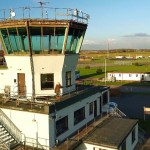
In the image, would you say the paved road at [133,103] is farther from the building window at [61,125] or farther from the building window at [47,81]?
the building window at [61,125]

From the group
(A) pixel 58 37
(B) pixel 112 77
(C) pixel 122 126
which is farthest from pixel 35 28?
(B) pixel 112 77

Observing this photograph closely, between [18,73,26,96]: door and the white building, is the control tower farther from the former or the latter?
the white building

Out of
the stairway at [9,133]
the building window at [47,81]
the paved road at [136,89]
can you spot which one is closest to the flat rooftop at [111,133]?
the stairway at [9,133]

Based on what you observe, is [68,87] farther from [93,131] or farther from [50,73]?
[93,131]

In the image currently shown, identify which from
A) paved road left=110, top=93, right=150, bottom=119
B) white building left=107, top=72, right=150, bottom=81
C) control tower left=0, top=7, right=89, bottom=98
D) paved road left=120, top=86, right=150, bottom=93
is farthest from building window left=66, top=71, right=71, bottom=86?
white building left=107, top=72, right=150, bottom=81

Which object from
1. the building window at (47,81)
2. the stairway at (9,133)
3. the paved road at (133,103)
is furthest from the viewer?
the paved road at (133,103)

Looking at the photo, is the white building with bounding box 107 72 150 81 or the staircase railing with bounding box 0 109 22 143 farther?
the white building with bounding box 107 72 150 81

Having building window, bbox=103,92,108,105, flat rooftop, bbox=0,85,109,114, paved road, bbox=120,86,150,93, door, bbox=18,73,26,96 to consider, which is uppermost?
door, bbox=18,73,26,96
